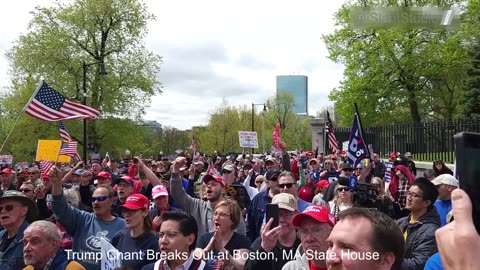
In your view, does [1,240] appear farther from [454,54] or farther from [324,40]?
[324,40]

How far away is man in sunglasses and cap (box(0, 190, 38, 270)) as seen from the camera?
15.2 feet

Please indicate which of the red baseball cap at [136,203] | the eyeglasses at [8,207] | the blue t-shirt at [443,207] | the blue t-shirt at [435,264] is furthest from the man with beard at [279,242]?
the blue t-shirt at [443,207]

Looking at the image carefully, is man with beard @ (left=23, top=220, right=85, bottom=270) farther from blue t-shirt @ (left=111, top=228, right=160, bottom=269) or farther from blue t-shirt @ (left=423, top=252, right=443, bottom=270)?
blue t-shirt @ (left=423, top=252, right=443, bottom=270)

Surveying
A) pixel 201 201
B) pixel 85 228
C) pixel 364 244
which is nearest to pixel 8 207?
pixel 85 228

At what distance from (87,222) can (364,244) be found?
397 cm

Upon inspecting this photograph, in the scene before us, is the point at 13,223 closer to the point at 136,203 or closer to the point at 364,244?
the point at 136,203

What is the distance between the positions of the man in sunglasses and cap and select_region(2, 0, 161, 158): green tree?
102 ft

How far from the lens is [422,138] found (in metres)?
21.5

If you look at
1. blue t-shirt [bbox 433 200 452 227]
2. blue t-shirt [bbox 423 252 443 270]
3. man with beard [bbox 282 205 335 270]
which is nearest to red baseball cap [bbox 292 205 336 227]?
man with beard [bbox 282 205 335 270]

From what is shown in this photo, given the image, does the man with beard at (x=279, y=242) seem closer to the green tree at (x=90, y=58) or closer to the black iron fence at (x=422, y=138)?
the black iron fence at (x=422, y=138)

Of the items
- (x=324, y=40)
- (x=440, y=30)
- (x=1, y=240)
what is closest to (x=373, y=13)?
(x=440, y=30)

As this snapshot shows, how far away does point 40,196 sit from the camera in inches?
308

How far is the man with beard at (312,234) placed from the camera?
333 cm

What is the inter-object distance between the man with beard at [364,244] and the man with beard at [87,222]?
138 inches
